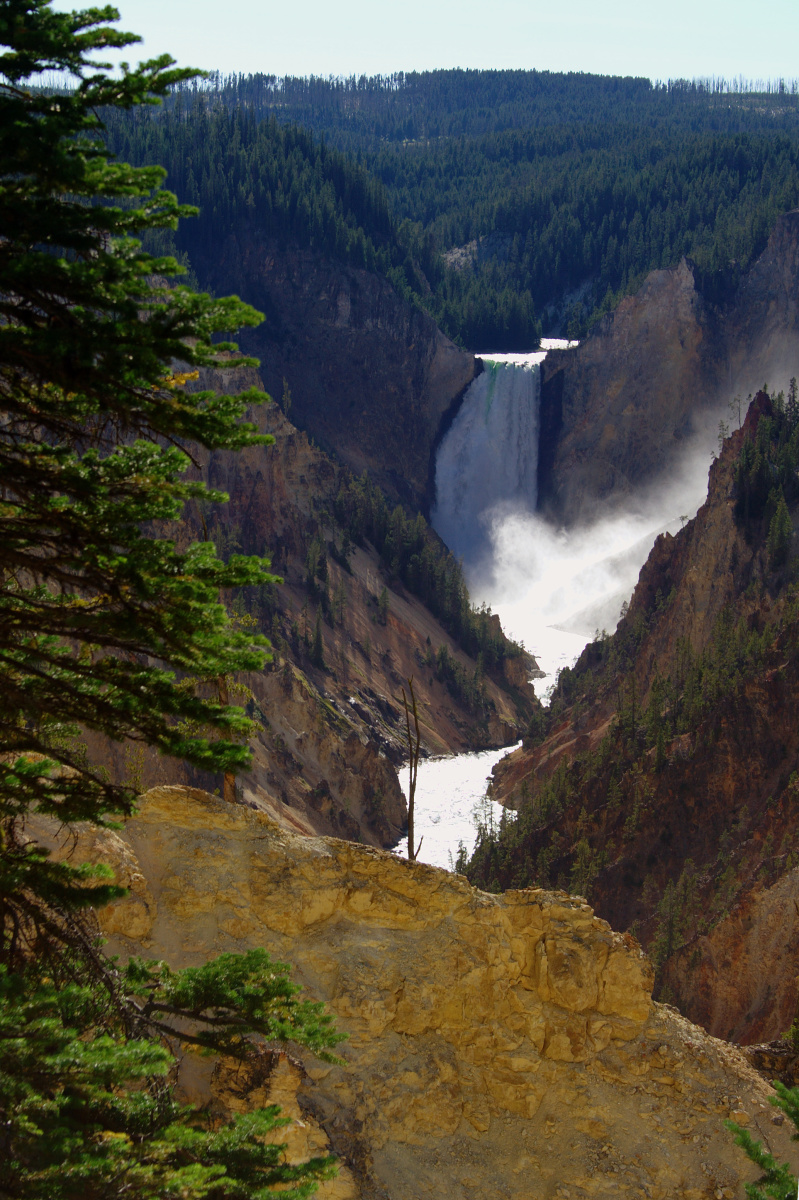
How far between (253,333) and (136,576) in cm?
10340

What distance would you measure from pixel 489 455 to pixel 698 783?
2942 inches

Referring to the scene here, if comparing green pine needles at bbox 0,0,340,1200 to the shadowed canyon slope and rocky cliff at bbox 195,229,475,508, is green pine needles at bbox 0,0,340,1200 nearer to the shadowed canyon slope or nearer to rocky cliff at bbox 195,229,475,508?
rocky cliff at bbox 195,229,475,508

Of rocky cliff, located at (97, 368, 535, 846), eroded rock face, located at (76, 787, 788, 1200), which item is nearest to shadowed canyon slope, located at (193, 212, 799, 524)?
rocky cliff, located at (97, 368, 535, 846)

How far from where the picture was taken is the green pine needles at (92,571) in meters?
9.57

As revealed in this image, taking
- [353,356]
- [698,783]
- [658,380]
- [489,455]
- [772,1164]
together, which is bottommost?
[698,783]

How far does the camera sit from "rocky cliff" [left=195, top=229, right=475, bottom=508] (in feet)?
367

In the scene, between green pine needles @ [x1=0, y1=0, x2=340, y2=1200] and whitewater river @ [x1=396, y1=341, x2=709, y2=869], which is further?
whitewater river @ [x1=396, y1=341, x2=709, y2=869]

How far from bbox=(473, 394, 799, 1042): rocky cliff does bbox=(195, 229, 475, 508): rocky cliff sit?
167 ft

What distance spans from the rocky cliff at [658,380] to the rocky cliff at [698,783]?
4978 centimetres

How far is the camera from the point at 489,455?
117 m

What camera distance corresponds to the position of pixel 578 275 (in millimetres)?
152125

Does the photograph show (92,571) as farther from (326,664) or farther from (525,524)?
(525,524)

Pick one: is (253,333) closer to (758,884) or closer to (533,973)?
(758,884)

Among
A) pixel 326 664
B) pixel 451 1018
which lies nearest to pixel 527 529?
pixel 326 664
